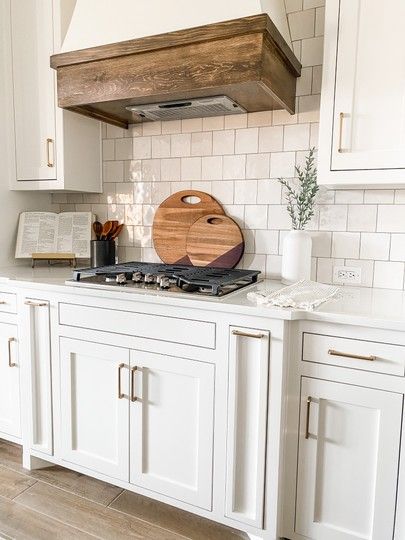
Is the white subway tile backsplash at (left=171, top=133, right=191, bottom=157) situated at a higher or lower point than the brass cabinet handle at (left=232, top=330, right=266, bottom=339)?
higher

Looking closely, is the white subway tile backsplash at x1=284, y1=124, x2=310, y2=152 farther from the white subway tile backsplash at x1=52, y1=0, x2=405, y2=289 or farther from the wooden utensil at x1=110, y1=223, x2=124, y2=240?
the wooden utensil at x1=110, y1=223, x2=124, y2=240

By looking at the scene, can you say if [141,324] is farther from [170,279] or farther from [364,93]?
[364,93]

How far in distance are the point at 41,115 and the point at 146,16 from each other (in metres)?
0.82

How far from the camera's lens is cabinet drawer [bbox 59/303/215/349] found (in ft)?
5.07

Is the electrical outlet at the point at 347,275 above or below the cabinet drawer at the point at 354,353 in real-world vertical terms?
above

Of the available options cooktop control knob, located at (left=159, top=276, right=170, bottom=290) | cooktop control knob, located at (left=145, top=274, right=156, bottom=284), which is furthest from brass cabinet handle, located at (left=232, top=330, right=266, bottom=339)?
cooktop control knob, located at (left=145, top=274, right=156, bottom=284)

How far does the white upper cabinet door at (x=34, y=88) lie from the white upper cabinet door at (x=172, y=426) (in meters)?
1.25

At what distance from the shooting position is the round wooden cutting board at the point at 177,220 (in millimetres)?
2179

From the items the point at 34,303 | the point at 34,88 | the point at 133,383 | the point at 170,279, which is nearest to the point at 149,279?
the point at 170,279

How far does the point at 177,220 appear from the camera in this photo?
7.32 ft

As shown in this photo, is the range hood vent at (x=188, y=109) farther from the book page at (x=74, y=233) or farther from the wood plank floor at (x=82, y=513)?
the wood plank floor at (x=82, y=513)

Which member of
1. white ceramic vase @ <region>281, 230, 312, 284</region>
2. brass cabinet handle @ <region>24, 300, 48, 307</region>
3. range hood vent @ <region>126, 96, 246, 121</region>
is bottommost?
brass cabinet handle @ <region>24, 300, 48, 307</region>

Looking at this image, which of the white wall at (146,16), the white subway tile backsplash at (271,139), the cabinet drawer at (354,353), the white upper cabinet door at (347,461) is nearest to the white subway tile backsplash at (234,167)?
the white subway tile backsplash at (271,139)

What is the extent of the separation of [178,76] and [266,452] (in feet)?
4.79
